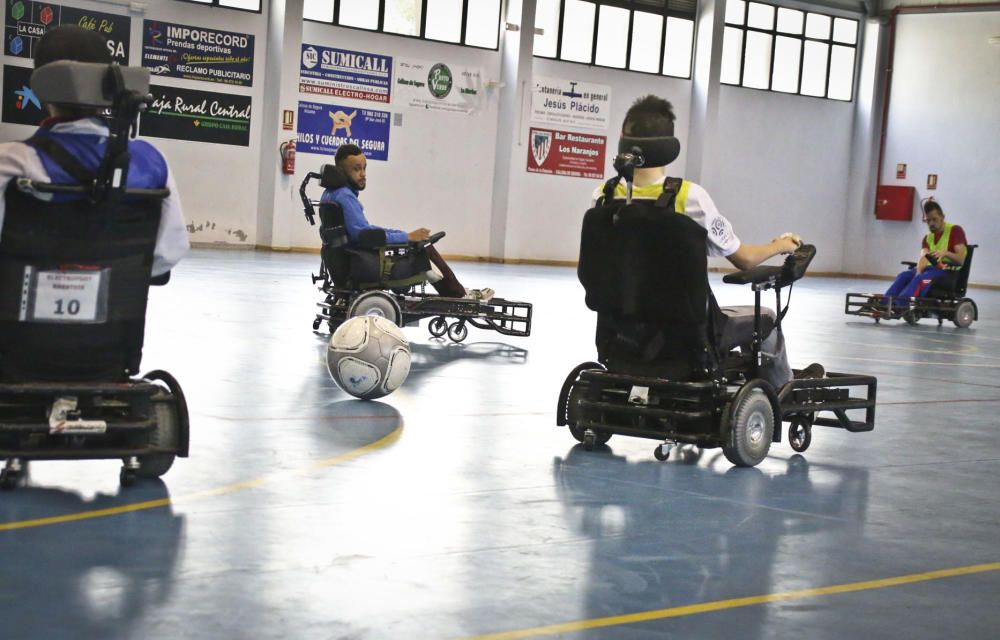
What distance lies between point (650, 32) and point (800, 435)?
22.1 metres

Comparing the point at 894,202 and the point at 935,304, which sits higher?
the point at 894,202

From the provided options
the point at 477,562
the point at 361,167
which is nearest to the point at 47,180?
the point at 477,562

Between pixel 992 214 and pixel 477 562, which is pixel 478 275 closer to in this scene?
pixel 992 214

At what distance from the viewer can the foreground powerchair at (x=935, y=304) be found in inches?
622

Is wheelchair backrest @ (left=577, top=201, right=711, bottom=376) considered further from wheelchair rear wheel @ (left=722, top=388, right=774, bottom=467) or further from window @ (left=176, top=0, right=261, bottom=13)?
window @ (left=176, top=0, right=261, bottom=13)

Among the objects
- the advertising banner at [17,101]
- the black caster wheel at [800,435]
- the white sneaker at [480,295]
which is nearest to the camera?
the black caster wheel at [800,435]

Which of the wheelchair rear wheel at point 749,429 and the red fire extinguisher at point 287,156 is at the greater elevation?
the red fire extinguisher at point 287,156

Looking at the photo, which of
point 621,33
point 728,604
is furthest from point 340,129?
point 728,604

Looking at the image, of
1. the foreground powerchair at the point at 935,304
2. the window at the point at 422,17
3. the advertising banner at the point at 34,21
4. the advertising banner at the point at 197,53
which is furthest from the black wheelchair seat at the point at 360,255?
the window at the point at 422,17

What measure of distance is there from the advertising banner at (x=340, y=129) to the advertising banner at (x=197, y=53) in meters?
1.29

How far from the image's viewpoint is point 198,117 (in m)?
22.5

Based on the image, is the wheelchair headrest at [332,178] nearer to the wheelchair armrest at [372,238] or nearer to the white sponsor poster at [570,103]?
the wheelchair armrest at [372,238]

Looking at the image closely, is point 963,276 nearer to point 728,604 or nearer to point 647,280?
point 647,280

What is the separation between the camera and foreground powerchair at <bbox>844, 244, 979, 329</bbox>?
Answer: 15.8 m
